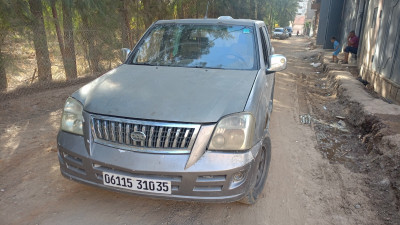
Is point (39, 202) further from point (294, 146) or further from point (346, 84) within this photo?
point (346, 84)

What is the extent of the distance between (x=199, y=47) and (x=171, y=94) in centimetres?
128

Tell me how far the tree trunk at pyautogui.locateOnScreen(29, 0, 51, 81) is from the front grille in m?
5.65

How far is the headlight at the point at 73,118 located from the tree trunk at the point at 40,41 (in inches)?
200

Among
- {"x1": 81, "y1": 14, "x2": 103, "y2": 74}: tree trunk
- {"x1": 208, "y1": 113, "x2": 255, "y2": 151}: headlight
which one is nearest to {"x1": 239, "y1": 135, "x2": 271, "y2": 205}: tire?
{"x1": 208, "y1": 113, "x2": 255, "y2": 151}: headlight

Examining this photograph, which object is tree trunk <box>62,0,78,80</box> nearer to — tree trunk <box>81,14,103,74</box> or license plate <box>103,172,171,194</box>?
tree trunk <box>81,14,103,74</box>

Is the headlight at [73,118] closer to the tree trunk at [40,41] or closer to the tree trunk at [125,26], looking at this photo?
the tree trunk at [40,41]

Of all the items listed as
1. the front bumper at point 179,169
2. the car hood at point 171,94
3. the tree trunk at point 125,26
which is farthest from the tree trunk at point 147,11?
the front bumper at point 179,169

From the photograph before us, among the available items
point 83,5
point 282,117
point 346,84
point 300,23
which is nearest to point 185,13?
point 83,5

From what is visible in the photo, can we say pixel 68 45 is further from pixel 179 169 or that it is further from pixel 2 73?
pixel 179 169

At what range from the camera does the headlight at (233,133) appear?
2.41m

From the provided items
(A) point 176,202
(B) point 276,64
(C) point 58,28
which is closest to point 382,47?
(B) point 276,64

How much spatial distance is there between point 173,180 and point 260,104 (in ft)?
3.79

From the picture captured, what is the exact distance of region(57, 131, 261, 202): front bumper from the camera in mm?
2326

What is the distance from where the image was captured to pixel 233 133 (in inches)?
96.0
